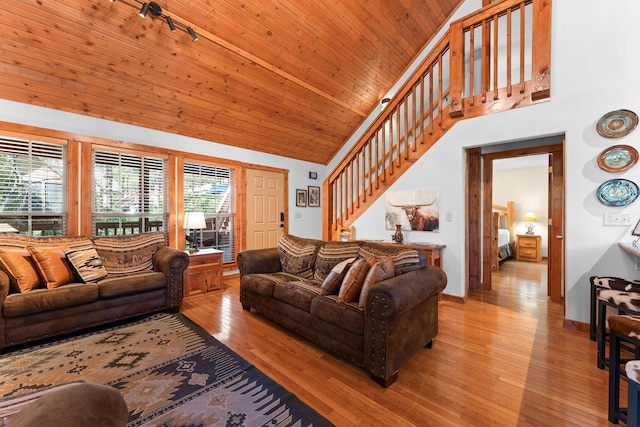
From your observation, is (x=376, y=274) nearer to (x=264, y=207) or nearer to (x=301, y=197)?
(x=264, y=207)

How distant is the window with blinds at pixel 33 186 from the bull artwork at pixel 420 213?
444cm

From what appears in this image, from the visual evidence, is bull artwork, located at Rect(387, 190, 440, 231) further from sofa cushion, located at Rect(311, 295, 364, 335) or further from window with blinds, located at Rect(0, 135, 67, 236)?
window with blinds, located at Rect(0, 135, 67, 236)

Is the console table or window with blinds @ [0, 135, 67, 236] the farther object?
the console table

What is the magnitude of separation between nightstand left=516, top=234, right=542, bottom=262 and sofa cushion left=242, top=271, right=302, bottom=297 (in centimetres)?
615

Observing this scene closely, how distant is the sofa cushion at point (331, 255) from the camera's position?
8.89 feet

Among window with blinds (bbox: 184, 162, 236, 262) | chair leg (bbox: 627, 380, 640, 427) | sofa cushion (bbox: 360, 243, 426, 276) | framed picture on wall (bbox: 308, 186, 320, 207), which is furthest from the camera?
framed picture on wall (bbox: 308, 186, 320, 207)

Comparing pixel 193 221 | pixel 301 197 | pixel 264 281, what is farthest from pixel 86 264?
pixel 301 197

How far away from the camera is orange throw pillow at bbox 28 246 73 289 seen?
2.56m

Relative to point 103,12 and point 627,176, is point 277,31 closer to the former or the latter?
point 103,12

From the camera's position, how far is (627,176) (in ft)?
8.21

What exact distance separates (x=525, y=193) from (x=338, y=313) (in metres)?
7.26

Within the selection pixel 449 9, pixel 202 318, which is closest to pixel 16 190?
pixel 202 318

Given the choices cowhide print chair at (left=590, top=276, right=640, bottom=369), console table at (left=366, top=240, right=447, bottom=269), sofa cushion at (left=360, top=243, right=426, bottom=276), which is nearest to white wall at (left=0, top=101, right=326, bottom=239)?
console table at (left=366, top=240, right=447, bottom=269)

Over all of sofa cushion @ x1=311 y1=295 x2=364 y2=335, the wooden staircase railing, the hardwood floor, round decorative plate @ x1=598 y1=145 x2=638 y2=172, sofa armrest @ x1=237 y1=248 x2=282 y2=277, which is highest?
the wooden staircase railing
